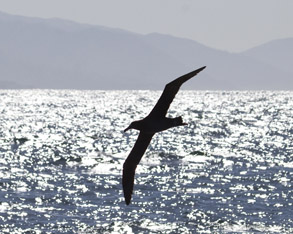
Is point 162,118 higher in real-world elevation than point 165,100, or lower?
lower

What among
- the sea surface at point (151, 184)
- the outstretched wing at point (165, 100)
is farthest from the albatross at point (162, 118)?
the sea surface at point (151, 184)

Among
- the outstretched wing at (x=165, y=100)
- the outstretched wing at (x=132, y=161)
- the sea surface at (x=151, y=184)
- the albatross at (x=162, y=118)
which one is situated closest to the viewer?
the albatross at (x=162, y=118)

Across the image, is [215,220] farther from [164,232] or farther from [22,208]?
[22,208]

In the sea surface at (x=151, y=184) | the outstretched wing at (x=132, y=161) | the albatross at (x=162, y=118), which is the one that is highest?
the albatross at (x=162, y=118)

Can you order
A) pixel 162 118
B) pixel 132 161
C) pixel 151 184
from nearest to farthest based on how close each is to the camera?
pixel 162 118 < pixel 132 161 < pixel 151 184

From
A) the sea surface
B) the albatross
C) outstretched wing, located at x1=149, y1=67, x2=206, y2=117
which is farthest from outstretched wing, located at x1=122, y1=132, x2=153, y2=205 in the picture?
the sea surface

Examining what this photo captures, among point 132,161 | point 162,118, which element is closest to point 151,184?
point 132,161

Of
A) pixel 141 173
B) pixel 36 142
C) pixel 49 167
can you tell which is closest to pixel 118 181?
pixel 141 173

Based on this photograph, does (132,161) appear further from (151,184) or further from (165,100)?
(151,184)

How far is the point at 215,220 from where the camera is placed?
62.1 meters

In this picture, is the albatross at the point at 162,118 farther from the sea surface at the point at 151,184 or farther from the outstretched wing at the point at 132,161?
the sea surface at the point at 151,184

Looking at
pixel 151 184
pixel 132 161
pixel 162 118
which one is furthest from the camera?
pixel 151 184

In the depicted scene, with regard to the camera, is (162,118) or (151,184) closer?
(162,118)

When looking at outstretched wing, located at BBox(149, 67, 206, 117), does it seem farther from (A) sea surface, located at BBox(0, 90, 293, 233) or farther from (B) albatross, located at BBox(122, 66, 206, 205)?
(A) sea surface, located at BBox(0, 90, 293, 233)
